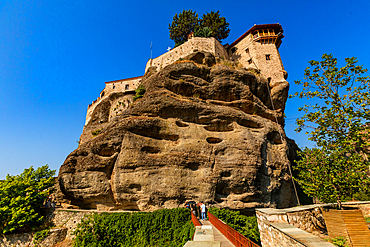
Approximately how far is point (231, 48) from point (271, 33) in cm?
614

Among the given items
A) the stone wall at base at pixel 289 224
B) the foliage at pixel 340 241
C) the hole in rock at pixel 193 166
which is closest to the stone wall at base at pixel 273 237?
the stone wall at base at pixel 289 224

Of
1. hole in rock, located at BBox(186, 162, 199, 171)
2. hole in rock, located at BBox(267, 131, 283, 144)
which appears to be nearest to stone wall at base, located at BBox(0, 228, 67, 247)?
hole in rock, located at BBox(186, 162, 199, 171)

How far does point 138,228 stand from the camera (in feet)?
36.9

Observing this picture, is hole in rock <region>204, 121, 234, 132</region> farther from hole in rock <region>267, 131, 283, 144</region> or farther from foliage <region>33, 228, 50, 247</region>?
foliage <region>33, 228, 50, 247</region>

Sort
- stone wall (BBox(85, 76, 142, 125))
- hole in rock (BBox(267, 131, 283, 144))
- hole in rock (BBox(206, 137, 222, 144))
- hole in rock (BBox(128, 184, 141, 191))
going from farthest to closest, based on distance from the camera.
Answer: stone wall (BBox(85, 76, 142, 125)) < hole in rock (BBox(267, 131, 283, 144)) < hole in rock (BBox(206, 137, 222, 144)) < hole in rock (BBox(128, 184, 141, 191))

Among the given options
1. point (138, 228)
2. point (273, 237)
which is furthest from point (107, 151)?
point (273, 237)

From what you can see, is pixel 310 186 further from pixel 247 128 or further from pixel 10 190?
pixel 10 190

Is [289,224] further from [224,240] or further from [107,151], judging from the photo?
[107,151]

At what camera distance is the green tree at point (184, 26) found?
33688mm

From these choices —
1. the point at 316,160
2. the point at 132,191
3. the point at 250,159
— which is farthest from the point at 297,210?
the point at 132,191

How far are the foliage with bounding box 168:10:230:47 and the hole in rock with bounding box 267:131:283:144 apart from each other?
2152cm

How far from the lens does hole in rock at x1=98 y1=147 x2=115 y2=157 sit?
14.6 meters

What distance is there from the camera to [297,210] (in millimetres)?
6844

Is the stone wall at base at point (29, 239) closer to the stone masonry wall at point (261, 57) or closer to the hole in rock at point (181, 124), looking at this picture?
the hole in rock at point (181, 124)
